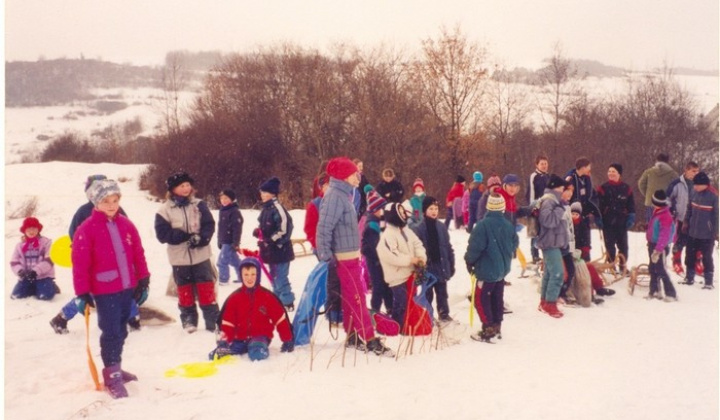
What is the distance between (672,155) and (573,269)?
861 inches

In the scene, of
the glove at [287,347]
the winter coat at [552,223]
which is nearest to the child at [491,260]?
the winter coat at [552,223]

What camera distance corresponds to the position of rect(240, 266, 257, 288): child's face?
5277 mm

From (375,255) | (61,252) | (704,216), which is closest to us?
(375,255)

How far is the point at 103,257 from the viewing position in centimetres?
447

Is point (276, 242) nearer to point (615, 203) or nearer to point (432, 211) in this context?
point (432, 211)

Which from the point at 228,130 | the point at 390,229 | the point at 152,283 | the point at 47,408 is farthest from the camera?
the point at 228,130

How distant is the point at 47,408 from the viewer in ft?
13.6

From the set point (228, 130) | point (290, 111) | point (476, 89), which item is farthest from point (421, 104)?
point (228, 130)

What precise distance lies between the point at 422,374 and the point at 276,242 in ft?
9.71

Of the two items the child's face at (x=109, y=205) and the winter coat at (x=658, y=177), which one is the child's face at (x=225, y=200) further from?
the winter coat at (x=658, y=177)

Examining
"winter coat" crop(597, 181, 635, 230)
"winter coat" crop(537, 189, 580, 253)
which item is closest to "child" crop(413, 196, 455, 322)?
"winter coat" crop(537, 189, 580, 253)

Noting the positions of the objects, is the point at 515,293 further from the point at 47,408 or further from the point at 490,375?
the point at 47,408

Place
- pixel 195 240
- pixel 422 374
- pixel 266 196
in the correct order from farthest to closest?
pixel 266 196 → pixel 195 240 → pixel 422 374

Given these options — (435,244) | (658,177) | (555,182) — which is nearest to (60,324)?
(435,244)
